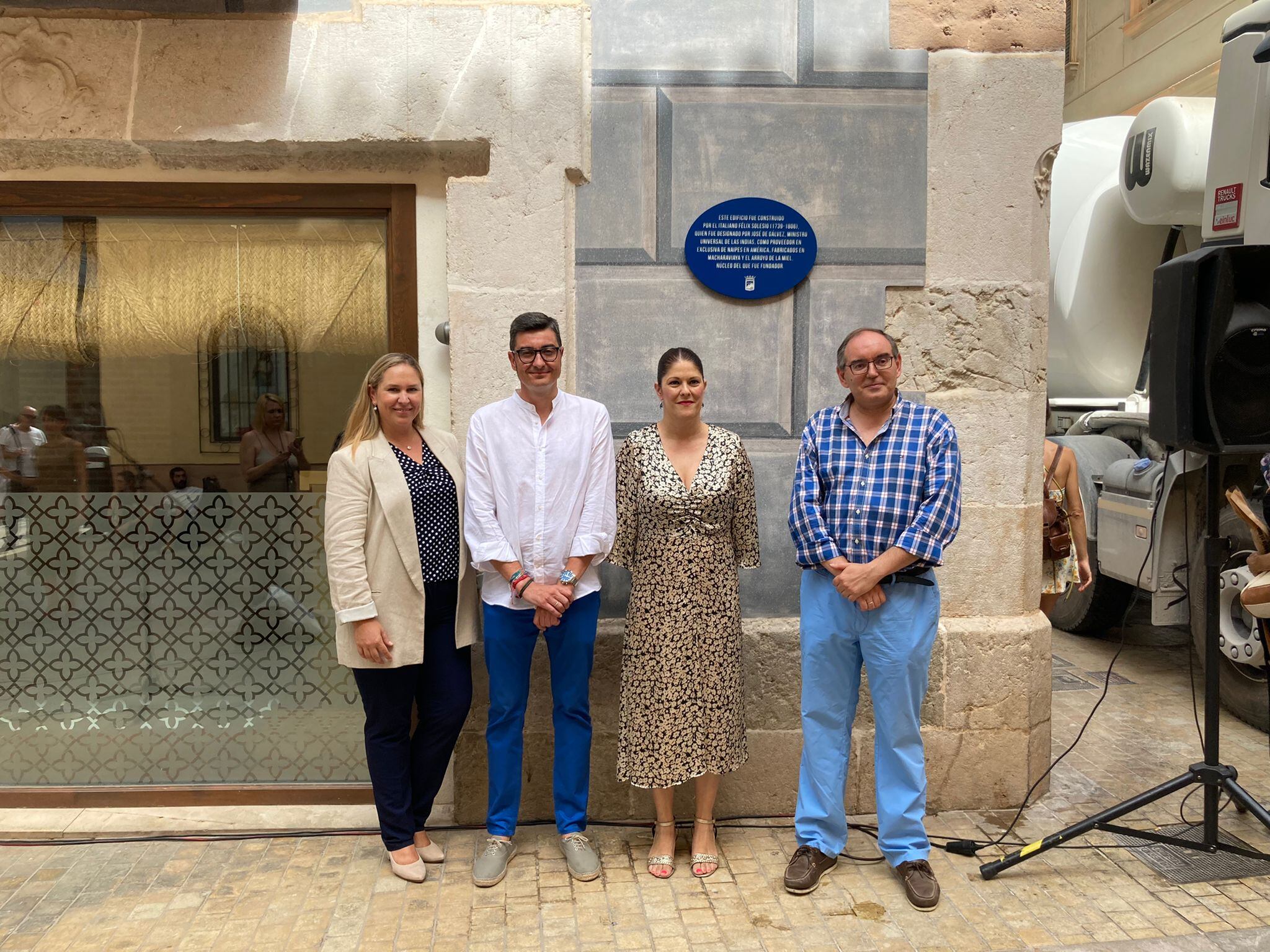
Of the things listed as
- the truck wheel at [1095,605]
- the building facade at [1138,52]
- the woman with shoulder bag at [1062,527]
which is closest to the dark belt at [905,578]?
the woman with shoulder bag at [1062,527]

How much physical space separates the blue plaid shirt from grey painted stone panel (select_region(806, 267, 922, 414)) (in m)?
0.66

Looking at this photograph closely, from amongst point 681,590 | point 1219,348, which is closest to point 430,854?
point 681,590

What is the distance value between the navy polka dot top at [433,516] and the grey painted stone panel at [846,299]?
1.48 meters

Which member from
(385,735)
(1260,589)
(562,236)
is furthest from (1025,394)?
(385,735)

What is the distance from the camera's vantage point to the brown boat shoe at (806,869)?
358 centimetres

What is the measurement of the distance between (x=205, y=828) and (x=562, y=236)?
2633 mm

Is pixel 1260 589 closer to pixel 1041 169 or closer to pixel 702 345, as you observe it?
pixel 1041 169

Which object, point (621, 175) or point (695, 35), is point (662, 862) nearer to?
point (621, 175)

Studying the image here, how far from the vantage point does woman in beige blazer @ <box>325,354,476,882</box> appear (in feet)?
11.6

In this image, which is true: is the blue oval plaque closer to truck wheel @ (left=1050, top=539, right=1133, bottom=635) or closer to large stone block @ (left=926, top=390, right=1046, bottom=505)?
large stone block @ (left=926, top=390, right=1046, bottom=505)

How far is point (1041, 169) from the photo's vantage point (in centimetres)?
412

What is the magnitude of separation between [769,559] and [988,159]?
1722mm

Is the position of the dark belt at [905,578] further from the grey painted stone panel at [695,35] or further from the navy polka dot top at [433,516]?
the grey painted stone panel at [695,35]

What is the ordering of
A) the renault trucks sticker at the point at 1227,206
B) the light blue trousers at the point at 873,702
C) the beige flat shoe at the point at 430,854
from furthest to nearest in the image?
the renault trucks sticker at the point at 1227,206 → the beige flat shoe at the point at 430,854 → the light blue trousers at the point at 873,702
